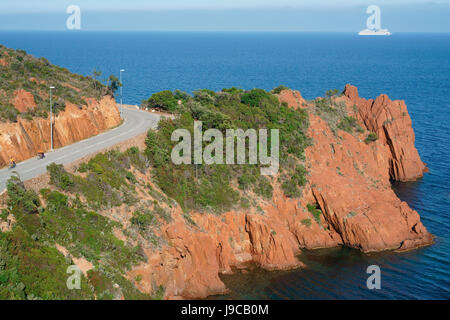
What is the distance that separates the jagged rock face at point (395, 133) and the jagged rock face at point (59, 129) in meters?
33.0

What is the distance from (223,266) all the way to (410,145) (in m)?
34.6

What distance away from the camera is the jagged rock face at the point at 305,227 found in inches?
1332

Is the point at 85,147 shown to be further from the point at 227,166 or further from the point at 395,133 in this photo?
the point at 395,133

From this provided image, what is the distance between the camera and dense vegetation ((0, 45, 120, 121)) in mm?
39969

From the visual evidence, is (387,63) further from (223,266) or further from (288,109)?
(223,266)

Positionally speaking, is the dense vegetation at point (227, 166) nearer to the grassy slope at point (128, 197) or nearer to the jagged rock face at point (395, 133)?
the grassy slope at point (128, 197)

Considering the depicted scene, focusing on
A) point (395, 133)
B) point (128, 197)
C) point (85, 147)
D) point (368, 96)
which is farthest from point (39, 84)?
point (368, 96)

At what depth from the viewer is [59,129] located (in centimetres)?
4156

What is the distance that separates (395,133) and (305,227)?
2375cm

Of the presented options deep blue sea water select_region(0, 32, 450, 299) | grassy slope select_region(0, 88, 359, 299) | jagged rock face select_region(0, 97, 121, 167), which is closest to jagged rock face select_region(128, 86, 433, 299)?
grassy slope select_region(0, 88, 359, 299)

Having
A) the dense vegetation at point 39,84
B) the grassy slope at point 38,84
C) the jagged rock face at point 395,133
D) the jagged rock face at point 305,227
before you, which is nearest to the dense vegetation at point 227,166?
→ the jagged rock face at point 305,227

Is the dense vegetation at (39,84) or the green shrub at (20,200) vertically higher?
the dense vegetation at (39,84)

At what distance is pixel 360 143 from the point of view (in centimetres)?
5381
